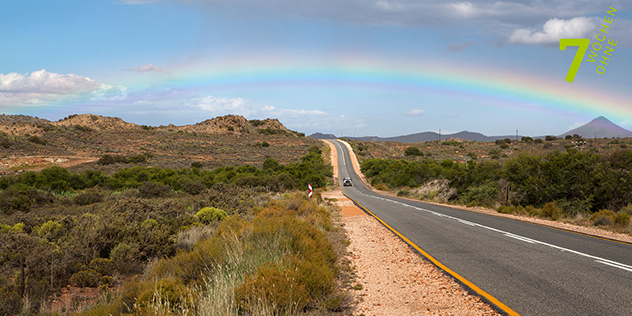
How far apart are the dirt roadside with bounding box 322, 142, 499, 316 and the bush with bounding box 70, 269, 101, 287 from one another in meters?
5.71

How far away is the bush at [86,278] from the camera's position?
7.48 metres

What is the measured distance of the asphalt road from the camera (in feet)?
16.5

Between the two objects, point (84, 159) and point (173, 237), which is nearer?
point (173, 237)

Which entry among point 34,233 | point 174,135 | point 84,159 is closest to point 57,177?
point 34,233

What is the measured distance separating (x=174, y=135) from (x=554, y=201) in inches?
3155

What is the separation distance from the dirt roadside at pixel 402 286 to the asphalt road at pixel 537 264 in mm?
443

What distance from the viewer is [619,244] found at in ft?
29.6

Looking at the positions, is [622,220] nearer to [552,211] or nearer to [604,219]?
[604,219]

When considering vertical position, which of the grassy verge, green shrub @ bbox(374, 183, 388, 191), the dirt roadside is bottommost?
green shrub @ bbox(374, 183, 388, 191)

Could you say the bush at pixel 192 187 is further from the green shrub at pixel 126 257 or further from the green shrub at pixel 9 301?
the green shrub at pixel 9 301

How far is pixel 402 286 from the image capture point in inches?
253

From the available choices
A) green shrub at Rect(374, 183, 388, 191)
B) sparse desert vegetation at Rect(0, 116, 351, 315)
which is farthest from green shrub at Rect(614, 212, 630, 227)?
green shrub at Rect(374, 183, 388, 191)

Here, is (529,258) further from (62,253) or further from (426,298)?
(62,253)

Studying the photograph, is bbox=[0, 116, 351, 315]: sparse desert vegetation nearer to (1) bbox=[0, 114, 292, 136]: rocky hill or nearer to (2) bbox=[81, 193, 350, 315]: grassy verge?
(2) bbox=[81, 193, 350, 315]: grassy verge
